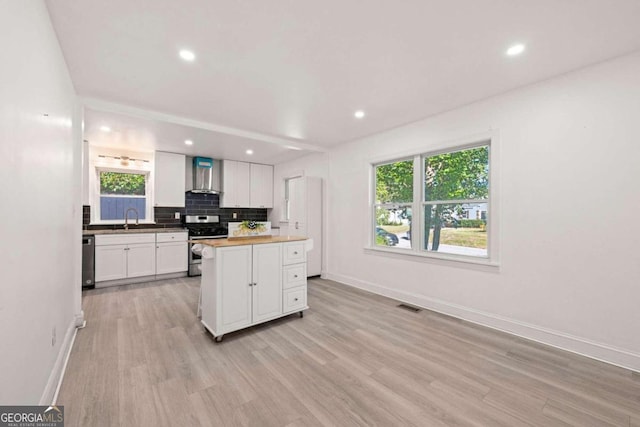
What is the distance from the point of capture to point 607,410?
1665 mm

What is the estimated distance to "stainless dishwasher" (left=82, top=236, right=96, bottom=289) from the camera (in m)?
4.12

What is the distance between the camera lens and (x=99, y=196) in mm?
4824

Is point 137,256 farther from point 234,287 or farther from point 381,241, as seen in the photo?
point 381,241

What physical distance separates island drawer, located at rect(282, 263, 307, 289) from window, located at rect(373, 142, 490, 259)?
5.04 ft

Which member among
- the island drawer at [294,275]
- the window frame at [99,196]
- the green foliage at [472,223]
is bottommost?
the island drawer at [294,275]

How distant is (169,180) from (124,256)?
5.36 ft

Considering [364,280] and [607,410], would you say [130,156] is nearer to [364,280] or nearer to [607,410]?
[364,280]

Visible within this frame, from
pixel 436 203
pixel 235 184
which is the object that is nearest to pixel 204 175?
pixel 235 184

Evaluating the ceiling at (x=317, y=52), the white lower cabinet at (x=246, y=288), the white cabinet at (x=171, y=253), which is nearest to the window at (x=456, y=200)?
the ceiling at (x=317, y=52)

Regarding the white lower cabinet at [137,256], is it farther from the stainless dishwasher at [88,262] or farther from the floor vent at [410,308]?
the floor vent at [410,308]

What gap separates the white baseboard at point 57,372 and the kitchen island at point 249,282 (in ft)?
3.55

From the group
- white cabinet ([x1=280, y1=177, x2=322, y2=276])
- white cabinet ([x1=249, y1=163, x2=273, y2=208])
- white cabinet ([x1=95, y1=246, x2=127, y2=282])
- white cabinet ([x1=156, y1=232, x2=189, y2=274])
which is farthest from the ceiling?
white cabinet ([x1=249, y1=163, x2=273, y2=208])

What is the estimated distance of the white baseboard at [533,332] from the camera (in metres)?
2.13

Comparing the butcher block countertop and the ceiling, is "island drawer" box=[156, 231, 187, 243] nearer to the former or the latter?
the ceiling
